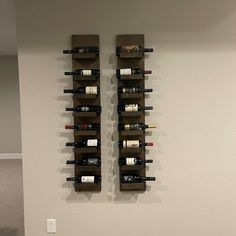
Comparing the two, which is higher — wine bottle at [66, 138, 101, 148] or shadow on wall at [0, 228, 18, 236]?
wine bottle at [66, 138, 101, 148]

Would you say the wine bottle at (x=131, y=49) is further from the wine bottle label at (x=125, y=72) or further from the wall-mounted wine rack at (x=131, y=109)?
the wine bottle label at (x=125, y=72)

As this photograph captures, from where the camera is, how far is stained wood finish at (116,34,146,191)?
90.9 inches

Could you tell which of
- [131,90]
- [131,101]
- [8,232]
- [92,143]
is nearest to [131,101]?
[131,101]

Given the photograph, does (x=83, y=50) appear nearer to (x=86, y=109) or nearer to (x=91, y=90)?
(x=91, y=90)

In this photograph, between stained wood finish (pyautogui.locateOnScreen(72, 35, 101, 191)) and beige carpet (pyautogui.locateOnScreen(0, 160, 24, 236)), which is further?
beige carpet (pyautogui.locateOnScreen(0, 160, 24, 236))

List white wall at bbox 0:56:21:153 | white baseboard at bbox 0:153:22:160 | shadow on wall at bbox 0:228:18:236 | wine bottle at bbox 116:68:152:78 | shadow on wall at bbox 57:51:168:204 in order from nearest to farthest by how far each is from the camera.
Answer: wine bottle at bbox 116:68:152:78 → shadow on wall at bbox 57:51:168:204 → shadow on wall at bbox 0:228:18:236 → white wall at bbox 0:56:21:153 → white baseboard at bbox 0:153:22:160

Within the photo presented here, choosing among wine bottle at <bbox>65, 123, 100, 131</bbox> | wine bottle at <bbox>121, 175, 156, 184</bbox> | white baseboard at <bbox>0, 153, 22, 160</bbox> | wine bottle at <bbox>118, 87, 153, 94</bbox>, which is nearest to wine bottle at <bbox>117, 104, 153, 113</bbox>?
wine bottle at <bbox>118, 87, 153, 94</bbox>

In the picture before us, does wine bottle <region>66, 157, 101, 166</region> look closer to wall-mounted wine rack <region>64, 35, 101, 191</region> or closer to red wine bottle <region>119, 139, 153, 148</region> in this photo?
wall-mounted wine rack <region>64, 35, 101, 191</region>

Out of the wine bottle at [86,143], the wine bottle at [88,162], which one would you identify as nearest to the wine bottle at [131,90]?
the wine bottle at [86,143]

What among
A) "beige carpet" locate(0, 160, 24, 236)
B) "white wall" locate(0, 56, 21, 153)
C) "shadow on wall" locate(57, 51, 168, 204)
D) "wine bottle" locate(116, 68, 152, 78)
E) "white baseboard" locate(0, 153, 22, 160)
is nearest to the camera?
A: "wine bottle" locate(116, 68, 152, 78)

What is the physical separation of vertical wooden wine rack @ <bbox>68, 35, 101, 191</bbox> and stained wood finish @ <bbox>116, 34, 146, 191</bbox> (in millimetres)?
180

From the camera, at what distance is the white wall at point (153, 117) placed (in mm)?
2334

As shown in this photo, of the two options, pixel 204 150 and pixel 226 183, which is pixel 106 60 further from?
pixel 226 183

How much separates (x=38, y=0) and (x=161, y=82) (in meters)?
1.15
